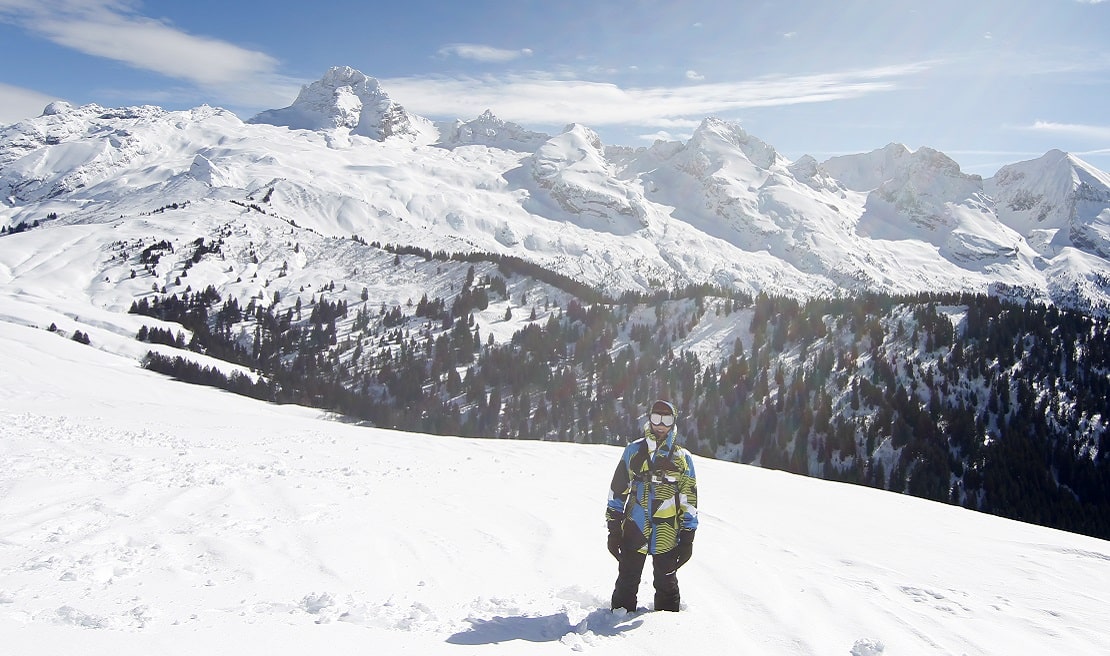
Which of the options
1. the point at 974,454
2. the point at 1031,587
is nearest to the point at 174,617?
the point at 1031,587

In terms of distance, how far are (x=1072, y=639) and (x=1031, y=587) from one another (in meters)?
2.60

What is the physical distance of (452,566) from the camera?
1066 centimetres

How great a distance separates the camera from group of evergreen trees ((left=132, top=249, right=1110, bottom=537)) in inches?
4385

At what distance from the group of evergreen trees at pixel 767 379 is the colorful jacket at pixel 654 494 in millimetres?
106883

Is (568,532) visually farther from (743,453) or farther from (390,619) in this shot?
(743,453)

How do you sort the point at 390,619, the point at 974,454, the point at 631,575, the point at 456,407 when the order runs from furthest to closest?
the point at 456,407, the point at 974,454, the point at 631,575, the point at 390,619

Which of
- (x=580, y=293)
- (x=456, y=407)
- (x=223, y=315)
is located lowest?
(x=456, y=407)

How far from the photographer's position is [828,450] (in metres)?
116

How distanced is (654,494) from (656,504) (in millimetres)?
147

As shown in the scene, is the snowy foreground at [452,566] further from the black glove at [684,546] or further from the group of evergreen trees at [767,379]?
the group of evergreen trees at [767,379]

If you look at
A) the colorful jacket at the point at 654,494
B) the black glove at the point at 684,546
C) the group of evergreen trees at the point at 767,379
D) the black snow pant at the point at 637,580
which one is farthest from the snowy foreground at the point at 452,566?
the group of evergreen trees at the point at 767,379

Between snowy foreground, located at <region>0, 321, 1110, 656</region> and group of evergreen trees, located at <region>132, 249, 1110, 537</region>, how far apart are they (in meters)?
98.0

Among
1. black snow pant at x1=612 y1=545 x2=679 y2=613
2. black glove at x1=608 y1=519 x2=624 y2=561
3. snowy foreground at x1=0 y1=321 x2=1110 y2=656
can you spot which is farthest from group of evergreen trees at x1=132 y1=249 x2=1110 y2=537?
black snow pant at x1=612 y1=545 x2=679 y2=613

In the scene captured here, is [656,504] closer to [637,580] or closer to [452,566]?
[637,580]
